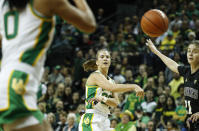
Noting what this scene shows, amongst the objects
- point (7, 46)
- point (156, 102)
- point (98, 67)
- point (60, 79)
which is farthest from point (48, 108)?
point (7, 46)

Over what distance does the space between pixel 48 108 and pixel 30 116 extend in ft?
27.4

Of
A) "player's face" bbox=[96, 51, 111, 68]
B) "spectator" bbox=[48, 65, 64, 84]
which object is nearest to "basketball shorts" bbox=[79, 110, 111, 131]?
"player's face" bbox=[96, 51, 111, 68]

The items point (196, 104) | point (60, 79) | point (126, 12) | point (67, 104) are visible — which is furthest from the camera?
point (126, 12)

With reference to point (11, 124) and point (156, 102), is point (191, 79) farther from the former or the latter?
point (156, 102)

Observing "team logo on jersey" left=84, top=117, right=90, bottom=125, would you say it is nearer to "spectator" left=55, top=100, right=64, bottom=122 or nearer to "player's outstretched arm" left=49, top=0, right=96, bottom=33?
"player's outstretched arm" left=49, top=0, right=96, bottom=33

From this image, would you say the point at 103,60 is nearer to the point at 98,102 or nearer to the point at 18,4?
the point at 98,102

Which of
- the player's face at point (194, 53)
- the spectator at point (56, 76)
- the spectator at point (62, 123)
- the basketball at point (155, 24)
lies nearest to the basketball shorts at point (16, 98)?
the player's face at point (194, 53)

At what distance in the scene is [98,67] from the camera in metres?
6.04

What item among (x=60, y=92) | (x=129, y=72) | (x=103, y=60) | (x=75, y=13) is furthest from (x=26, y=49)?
(x=60, y=92)

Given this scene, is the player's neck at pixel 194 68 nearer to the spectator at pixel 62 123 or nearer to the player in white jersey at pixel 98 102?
the player in white jersey at pixel 98 102

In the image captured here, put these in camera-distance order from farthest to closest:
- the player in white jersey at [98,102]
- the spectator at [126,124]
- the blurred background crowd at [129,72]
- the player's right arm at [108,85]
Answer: the blurred background crowd at [129,72] → the spectator at [126,124] → the player in white jersey at [98,102] → the player's right arm at [108,85]

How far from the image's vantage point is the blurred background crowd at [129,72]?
9297 millimetres

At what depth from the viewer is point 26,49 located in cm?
283

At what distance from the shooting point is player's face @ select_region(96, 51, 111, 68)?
5.92 m
